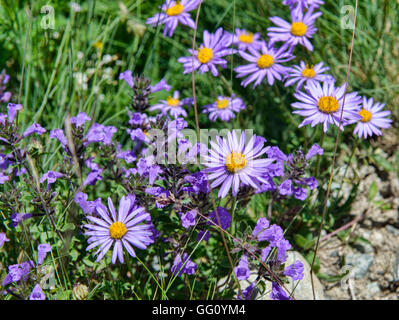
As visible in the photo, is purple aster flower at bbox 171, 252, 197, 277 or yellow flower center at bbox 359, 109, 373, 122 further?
Answer: yellow flower center at bbox 359, 109, 373, 122

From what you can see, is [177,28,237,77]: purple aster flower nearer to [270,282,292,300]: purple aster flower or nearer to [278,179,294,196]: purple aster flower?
[278,179,294,196]: purple aster flower

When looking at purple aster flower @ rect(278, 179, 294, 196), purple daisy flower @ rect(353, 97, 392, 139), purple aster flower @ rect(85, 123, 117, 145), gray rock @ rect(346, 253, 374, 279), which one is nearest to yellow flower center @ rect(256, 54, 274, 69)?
purple daisy flower @ rect(353, 97, 392, 139)

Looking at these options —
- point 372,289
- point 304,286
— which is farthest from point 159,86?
point 372,289

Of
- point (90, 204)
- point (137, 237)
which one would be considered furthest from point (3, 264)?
point (137, 237)

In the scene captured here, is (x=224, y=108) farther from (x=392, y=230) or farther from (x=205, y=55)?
(x=392, y=230)

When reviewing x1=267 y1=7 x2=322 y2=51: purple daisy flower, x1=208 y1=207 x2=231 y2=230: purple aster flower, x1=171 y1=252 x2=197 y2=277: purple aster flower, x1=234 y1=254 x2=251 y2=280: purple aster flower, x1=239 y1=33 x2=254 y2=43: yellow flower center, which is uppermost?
x1=239 y1=33 x2=254 y2=43: yellow flower center

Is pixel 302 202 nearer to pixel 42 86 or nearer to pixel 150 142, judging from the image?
pixel 150 142
